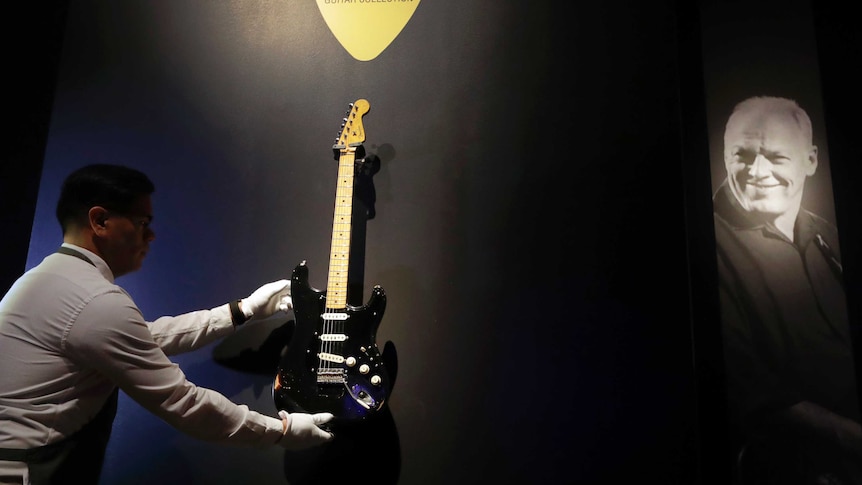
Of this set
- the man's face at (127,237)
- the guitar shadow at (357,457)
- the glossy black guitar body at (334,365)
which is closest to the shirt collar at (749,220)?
the glossy black guitar body at (334,365)

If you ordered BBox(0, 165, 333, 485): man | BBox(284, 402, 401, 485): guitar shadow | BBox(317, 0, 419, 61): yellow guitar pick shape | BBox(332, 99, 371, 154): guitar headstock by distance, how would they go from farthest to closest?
1. BBox(317, 0, 419, 61): yellow guitar pick shape
2. BBox(332, 99, 371, 154): guitar headstock
3. BBox(284, 402, 401, 485): guitar shadow
4. BBox(0, 165, 333, 485): man

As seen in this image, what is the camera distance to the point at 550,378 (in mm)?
1810

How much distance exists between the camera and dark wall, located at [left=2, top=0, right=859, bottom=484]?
1.79m

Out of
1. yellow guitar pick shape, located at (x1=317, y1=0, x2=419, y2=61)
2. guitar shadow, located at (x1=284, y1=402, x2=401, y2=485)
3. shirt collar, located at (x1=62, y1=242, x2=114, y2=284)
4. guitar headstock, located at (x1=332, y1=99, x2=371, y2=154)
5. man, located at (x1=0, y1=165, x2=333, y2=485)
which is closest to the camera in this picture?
man, located at (x1=0, y1=165, x2=333, y2=485)

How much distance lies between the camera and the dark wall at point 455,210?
179 cm

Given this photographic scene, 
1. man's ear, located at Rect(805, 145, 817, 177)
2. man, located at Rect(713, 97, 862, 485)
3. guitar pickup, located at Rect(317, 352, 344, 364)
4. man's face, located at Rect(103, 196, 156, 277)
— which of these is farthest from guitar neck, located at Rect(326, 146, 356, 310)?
man's ear, located at Rect(805, 145, 817, 177)

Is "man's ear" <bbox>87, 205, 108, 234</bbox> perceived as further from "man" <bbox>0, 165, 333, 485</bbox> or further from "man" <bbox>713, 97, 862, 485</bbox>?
"man" <bbox>713, 97, 862, 485</bbox>

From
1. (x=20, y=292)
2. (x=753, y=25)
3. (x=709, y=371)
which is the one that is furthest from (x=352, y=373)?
(x=753, y=25)

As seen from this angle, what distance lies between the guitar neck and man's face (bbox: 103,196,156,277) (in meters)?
0.56

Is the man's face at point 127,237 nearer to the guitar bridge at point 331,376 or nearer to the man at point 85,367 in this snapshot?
the man at point 85,367

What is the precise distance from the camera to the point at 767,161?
203cm

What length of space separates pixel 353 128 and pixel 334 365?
809mm

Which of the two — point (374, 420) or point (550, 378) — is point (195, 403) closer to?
point (374, 420)

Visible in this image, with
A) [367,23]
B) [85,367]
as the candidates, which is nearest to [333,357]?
[85,367]
